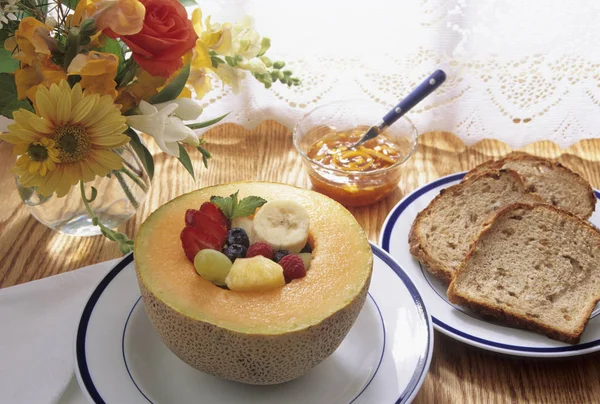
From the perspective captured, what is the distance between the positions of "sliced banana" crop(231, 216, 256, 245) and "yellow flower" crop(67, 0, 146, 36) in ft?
1.12

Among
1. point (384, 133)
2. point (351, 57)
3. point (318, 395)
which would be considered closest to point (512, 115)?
point (384, 133)

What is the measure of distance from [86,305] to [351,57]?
941 millimetres

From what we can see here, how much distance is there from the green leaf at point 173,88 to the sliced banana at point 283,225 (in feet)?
0.80

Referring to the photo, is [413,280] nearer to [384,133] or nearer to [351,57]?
[384,133]

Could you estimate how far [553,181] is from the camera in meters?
1.49

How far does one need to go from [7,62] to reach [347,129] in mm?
925

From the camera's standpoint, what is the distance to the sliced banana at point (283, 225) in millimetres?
1042

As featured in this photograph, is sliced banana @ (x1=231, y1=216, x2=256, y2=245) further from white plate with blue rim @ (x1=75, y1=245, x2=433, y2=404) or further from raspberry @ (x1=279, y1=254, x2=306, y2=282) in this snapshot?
white plate with blue rim @ (x1=75, y1=245, x2=433, y2=404)

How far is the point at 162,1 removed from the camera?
1.00 m

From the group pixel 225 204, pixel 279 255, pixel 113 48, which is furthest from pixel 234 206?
pixel 113 48

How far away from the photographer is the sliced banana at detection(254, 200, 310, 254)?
104 centimetres

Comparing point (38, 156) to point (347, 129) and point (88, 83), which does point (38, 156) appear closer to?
point (88, 83)

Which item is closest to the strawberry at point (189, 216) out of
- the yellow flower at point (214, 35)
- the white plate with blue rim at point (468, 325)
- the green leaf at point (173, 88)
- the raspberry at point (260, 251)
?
the raspberry at point (260, 251)

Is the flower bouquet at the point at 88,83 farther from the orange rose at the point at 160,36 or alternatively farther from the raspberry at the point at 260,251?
the raspberry at the point at 260,251
